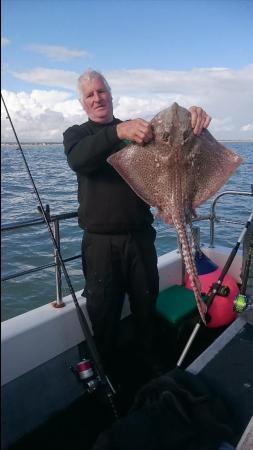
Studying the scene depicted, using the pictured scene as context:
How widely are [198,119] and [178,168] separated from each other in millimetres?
370

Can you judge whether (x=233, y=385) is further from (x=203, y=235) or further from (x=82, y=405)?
(x=203, y=235)

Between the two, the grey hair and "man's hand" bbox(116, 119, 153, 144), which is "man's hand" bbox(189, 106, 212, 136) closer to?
"man's hand" bbox(116, 119, 153, 144)

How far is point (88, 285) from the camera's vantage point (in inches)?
129

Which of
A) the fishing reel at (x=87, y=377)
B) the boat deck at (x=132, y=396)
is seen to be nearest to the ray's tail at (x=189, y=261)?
the boat deck at (x=132, y=396)

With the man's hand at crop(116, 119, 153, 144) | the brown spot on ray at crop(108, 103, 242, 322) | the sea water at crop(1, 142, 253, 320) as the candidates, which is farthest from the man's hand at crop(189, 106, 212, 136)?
the sea water at crop(1, 142, 253, 320)

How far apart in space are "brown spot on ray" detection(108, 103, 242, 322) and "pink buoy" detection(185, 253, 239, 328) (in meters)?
1.52

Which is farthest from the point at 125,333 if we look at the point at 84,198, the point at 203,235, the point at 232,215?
the point at 232,215

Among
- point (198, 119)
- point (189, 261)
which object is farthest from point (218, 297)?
point (198, 119)

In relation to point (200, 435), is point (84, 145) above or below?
above

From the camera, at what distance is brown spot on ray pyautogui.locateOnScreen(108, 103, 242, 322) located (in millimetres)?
2578

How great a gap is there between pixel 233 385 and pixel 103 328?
1.21 m

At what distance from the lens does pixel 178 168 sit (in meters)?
2.67

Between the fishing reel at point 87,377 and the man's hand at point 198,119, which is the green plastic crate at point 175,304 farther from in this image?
the man's hand at point 198,119

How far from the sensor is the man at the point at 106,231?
10.0 ft
